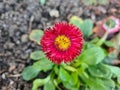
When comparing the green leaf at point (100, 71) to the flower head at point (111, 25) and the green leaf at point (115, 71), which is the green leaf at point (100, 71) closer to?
the green leaf at point (115, 71)

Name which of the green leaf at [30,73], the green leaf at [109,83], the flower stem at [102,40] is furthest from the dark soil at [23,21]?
the green leaf at [109,83]

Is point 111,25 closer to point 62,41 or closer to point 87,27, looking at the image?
point 87,27

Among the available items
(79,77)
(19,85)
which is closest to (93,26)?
(79,77)

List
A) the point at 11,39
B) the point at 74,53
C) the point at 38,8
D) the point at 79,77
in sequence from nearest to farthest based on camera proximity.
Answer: the point at 74,53 < the point at 79,77 < the point at 11,39 < the point at 38,8

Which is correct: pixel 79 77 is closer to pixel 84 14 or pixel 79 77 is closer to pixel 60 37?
pixel 60 37

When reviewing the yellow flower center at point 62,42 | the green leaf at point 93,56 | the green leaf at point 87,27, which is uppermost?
the yellow flower center at point 62,42

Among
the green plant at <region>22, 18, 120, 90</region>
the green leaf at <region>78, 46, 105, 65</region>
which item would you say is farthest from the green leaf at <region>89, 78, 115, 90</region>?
the green leaf at <region>78, 46, 105, 65</region>
